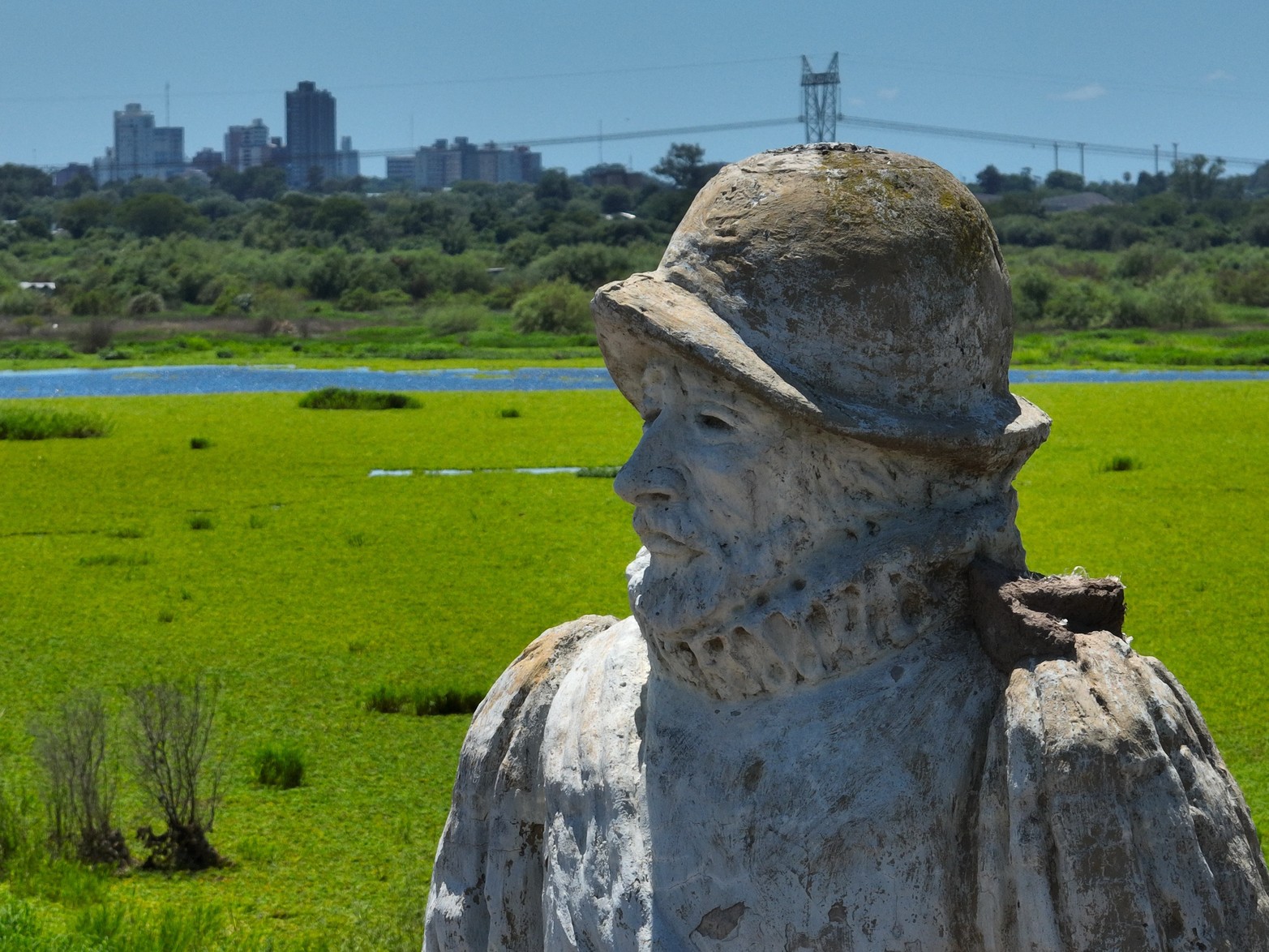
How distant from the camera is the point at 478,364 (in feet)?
133

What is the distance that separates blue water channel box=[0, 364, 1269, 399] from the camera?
33.2 metres

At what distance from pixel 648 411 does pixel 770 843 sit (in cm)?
66

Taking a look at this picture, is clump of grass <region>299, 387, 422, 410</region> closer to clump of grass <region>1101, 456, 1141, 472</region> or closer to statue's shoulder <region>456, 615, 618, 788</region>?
clump of grass <region>1101, 456, 1141, 472</region>

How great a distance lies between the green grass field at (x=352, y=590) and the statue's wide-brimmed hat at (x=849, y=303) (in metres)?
3.75

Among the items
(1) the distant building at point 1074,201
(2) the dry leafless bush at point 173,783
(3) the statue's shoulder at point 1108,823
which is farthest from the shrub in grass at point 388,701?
(1) the distant building at point 1074,201

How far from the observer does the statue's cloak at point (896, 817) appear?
1.93 meters

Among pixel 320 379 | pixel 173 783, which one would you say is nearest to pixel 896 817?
pixel 173 783

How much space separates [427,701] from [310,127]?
19532cm

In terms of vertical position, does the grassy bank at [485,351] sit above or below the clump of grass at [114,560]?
above

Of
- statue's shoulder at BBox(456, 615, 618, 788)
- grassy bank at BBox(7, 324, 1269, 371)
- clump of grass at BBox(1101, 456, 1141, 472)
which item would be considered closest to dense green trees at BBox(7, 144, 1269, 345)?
grassy bank at BBox(7, 324, 1269, 371)

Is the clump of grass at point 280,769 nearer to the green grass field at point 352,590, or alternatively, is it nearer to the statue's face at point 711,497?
the green grass field at point 352,590

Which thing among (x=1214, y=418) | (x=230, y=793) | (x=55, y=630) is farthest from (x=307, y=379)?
(x=230, y=793)

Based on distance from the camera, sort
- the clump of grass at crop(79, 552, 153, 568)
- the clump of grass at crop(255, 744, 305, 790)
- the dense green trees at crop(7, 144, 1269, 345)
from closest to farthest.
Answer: the clump of grass at crop(255, 744, 305, 790)
the clump of grass at crop(79, 552, 153, 568)
the dense green trees at crop(7, 144, 1269, 345)

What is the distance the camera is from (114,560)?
1440 cm
